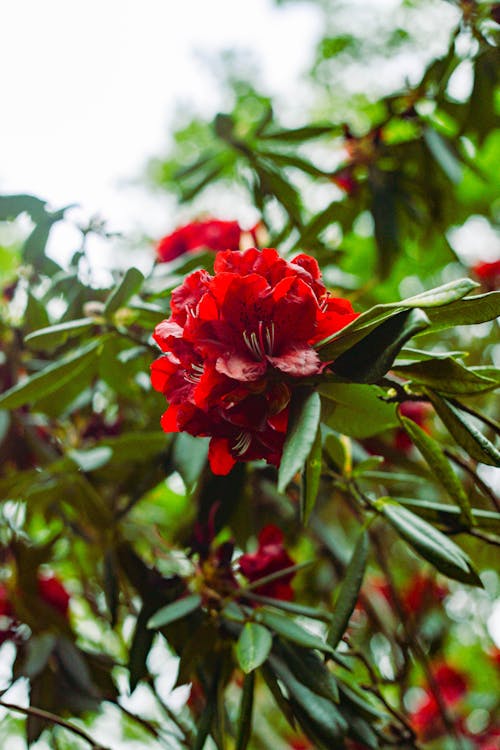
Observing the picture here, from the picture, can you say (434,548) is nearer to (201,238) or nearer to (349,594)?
(349,594)

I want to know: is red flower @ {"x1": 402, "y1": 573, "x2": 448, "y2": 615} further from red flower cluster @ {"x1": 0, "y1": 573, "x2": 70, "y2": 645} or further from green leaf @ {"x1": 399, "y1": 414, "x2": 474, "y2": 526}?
green leaf @ {"x1": 399, "y1": 414, "x2": 474, "y2": 526}

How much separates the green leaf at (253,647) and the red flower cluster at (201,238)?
611 mm

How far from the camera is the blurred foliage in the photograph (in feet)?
2.23

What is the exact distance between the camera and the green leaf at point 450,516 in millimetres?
823

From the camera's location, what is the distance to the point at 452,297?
537 mm

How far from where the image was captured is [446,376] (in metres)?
0.60

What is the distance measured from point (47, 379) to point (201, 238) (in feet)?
1.55

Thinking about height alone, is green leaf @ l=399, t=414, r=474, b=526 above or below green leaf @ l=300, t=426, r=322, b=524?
below

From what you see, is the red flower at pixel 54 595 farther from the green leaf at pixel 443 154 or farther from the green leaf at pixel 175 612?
the green leaf at pixel 443 154

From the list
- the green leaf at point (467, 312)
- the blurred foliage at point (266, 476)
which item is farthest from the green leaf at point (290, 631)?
the green leaf at point (467, 312)

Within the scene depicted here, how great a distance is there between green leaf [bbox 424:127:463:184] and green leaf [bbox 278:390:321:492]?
0.86 metres

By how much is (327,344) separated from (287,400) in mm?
54

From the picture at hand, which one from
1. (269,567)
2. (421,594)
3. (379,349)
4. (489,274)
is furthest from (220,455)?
(489,274)

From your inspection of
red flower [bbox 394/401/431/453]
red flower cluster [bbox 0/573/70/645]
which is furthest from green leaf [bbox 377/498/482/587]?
red flower cluster [bbox 0/573/70/645]
